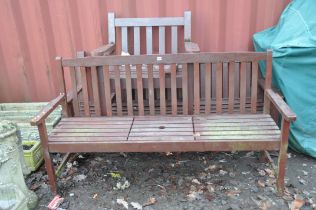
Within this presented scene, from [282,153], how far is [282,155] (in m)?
0.02

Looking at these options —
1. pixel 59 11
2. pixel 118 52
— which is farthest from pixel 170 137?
pixel 59 11

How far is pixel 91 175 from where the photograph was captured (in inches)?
127

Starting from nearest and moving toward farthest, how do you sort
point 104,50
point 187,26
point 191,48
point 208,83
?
1. point 208,83
2. point 191,48
3. point 104,50
4. point 187,26

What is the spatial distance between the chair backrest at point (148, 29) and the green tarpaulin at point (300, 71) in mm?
1116

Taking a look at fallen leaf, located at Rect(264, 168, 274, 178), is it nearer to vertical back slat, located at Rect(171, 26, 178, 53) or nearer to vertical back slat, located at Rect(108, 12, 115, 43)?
vertical back slat, located at Rect(171, 26, 178, 53)

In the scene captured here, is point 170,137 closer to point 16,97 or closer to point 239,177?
point 239,177

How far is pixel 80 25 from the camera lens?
4070mm

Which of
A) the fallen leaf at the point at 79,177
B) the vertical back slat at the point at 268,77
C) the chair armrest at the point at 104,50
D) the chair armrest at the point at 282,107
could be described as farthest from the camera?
the chair armrest at the point at 104,50

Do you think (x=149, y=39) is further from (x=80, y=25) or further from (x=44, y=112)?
(x=44, y=112)

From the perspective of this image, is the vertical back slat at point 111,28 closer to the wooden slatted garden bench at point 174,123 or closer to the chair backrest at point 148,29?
the chair backrest at point 148,29

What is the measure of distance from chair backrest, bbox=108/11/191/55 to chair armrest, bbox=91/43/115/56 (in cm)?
12

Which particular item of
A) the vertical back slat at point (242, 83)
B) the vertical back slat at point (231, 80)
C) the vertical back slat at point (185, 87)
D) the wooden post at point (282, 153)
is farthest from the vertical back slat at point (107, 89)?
the wooden post at point (282, 153)

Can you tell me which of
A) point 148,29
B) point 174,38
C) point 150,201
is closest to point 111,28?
point 148,29

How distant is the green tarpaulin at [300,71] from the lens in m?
3.07
